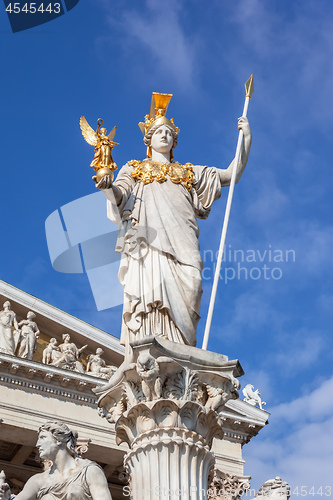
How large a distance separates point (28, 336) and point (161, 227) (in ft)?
63.1

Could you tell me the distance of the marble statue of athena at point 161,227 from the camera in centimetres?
938

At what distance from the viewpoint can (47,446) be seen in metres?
7.82

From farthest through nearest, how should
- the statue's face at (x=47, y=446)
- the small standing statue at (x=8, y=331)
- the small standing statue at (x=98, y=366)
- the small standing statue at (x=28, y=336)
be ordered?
the small standing statue at (x=98, y=366), the small standing statue at (x=28, y=336), the small standing statue at (x=8, y=331), the statue's face at (x=47, y=446)

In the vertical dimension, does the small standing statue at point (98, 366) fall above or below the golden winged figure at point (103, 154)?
above

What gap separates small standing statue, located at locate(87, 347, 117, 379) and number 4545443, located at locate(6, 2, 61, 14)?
49.8 ft

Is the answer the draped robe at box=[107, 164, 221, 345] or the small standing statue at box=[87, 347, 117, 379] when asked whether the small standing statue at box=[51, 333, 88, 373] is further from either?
the draped robe at box=[107, 164, 221, 345]

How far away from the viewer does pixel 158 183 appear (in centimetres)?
1059

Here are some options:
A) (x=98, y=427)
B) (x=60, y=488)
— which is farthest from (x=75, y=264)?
(x=98, y=427)

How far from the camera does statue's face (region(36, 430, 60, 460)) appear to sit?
25.6 ft

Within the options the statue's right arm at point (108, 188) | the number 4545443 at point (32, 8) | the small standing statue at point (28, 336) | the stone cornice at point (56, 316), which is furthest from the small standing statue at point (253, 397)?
the statue's right arm at point (108, 188)

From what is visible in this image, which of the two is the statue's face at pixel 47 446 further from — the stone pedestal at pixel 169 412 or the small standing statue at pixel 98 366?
the small standing statue at pixel 98 366

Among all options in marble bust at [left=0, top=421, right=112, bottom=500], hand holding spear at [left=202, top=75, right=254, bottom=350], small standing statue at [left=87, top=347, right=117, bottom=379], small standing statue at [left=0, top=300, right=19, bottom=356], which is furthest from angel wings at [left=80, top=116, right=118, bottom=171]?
small standing statue at [left=87, top=347, right=117, bottom=379]

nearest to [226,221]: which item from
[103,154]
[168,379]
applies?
[103,154]

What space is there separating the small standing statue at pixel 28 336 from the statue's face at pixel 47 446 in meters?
20.1
